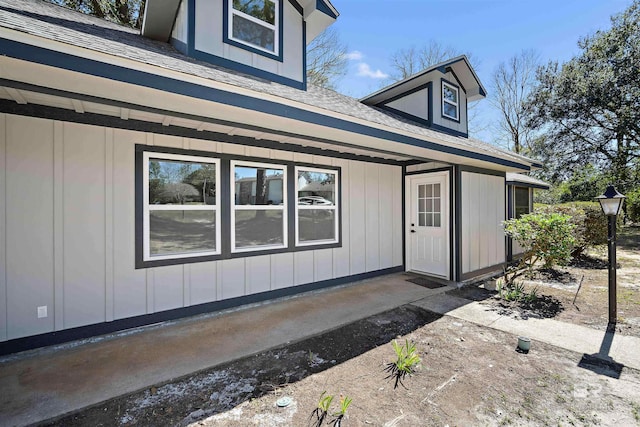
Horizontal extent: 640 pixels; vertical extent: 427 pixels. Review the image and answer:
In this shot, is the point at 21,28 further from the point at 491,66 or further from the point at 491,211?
the point at 491,66

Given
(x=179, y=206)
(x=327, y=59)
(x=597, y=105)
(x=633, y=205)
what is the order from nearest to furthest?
(x=179, y=206)
(x=597, y=105)
(x=327, y=59)
(x=633, y=205)

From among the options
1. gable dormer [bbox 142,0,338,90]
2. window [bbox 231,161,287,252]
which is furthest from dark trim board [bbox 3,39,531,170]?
gable dormer [bbox 142,0,338,90]

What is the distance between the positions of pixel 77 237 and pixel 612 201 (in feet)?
22.0

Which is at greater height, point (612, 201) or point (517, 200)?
point (517, 200)

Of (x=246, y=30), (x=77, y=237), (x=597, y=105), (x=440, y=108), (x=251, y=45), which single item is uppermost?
(x=597, y=105)

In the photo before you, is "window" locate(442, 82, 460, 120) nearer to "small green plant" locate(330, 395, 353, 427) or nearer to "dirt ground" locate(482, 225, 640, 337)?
"dirt ground" locate(482, 225, 640, 337)

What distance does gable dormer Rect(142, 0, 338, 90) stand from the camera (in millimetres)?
4504

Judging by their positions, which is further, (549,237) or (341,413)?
(549,237)

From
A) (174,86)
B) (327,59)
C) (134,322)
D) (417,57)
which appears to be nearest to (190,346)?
(134,322)

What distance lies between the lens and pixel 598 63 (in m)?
14.4

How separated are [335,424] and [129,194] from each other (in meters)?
3.54

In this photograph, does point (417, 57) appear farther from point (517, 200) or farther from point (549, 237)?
point (549, 237)

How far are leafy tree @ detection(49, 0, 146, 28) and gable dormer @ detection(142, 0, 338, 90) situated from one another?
242 inches

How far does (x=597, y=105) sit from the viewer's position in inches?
563
